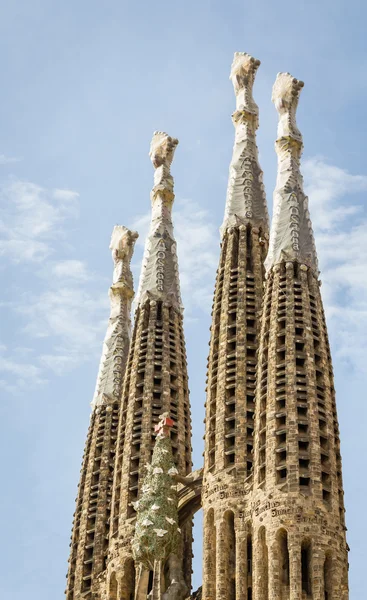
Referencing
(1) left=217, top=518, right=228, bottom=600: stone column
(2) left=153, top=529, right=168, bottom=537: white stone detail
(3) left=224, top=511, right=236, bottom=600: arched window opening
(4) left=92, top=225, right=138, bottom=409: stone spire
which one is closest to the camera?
(1) left=217, top=518, right=228, bottom=600: stone column

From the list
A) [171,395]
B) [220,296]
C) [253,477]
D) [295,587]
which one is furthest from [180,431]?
[295,587]

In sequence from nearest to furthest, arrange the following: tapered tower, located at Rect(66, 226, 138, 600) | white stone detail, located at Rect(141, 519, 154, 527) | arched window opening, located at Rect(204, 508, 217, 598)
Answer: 1. arched window opening, located at Rect(204, 508, 217, 598)
2. white stone detail, located at Rect(141, 519, 154, 527)
3. tapered tower, located at Rect(66, 226, 138, 600)

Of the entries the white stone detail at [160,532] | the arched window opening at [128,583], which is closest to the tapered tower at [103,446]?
the arched window opening at [128,583]

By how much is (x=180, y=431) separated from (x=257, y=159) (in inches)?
443

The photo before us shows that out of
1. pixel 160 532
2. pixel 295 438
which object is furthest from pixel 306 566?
pixel 160 532

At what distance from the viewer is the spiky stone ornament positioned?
48500mm

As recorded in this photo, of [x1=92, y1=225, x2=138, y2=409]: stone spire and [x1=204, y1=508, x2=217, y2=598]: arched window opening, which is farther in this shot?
[x1=92, y1=225, x2=138, y2=409]: stone spire

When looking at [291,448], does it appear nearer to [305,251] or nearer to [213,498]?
[213,498]

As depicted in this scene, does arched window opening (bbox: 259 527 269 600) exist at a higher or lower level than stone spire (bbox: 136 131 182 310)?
lower

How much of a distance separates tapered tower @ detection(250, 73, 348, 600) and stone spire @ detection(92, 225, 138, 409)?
1152 centimetres

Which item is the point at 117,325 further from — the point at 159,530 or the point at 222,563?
the point at 222,563

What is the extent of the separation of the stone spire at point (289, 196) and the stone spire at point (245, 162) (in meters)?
2.12

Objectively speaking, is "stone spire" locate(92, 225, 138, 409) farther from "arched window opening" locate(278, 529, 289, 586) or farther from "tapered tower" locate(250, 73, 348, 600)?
"arched window opening" locate(278, 529, 289, 586)

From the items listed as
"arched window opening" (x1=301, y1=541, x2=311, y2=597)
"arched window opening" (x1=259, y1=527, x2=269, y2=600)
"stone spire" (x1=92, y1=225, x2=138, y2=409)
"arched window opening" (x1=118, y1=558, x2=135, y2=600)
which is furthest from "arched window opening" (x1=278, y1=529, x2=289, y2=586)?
"stone spire" (x1=92, y1=225, x2=138, y2=409)
